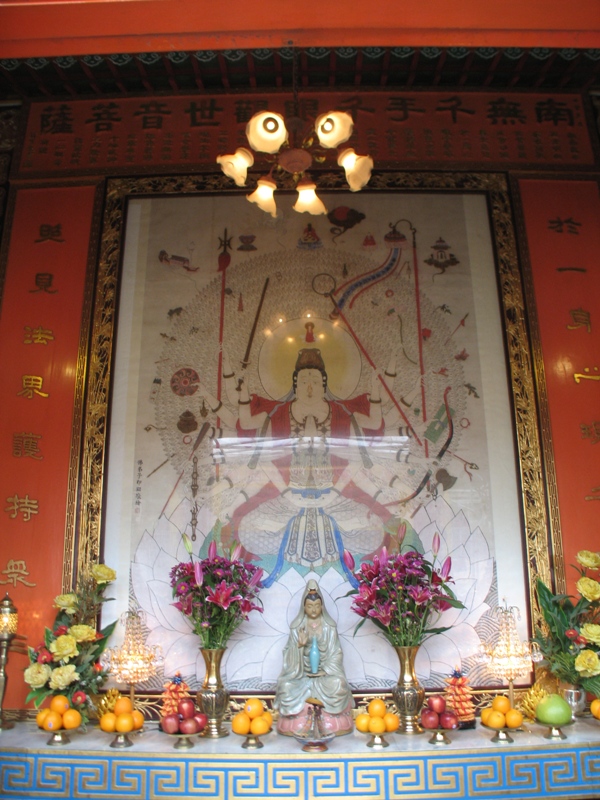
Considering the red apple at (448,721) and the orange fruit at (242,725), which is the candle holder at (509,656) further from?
the orange fruit at (242,725)

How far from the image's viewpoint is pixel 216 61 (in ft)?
15.0

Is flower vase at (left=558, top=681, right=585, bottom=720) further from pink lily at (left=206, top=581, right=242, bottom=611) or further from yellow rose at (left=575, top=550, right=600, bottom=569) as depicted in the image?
pink lily at (left=206, top=581, right=242, bottom=611)

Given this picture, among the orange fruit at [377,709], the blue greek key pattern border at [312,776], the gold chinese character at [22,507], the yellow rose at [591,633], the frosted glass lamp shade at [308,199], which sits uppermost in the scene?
the frosted glass lamp shade at [308,199]

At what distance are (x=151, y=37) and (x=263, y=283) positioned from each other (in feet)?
5.09

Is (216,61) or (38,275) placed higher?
(216,61)

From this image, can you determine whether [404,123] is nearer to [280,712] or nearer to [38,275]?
[38,275]

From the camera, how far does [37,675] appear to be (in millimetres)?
3262

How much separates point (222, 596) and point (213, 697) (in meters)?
0.48

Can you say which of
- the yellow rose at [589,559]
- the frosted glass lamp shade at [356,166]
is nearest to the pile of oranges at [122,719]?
the yellow rose at [589,559]

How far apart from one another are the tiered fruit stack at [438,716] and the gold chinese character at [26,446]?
100 inches

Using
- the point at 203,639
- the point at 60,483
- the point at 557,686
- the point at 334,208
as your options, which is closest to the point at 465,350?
the point at 334,208

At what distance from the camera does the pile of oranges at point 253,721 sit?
3.06 meters

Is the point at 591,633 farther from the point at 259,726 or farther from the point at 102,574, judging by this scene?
the point at 102,574

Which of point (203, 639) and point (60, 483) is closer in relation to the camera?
point (203, 639)
